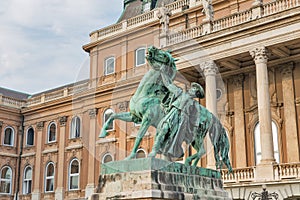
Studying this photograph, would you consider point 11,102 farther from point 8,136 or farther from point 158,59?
point 158,59

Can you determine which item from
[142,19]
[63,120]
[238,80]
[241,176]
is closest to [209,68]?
[238,80]

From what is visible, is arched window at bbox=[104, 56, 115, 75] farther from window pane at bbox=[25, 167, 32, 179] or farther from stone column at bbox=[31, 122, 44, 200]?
window pane at bbox=[25, 167, 32, 179]

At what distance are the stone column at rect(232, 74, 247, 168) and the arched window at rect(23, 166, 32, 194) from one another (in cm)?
1962

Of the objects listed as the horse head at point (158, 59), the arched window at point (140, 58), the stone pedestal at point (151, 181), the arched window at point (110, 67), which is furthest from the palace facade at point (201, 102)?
the horse head at point (158, 59)

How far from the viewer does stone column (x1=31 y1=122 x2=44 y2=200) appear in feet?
120

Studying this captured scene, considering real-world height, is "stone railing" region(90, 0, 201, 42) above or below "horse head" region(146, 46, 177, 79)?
above

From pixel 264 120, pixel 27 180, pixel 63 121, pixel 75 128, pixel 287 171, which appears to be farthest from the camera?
pixel 27 180

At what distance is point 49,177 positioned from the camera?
3675 cm

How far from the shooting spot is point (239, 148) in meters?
25.1

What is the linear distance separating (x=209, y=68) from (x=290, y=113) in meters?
4.70

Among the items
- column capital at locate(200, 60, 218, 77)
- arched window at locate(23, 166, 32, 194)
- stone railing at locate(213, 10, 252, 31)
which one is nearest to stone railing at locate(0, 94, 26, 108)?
arched window at locate(23, 166, 32, 194)

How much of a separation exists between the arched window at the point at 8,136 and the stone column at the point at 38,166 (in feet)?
7.11

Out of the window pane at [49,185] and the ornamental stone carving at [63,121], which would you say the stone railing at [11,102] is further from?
the window pane at [49,185]

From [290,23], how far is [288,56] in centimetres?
312
